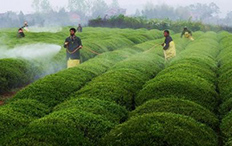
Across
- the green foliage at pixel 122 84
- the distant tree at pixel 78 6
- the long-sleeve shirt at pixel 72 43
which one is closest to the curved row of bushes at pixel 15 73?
the long-sleeve shirt at pixel 72 43

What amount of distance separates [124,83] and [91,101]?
245 cm

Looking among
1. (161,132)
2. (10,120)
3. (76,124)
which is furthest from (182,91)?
(10,120)

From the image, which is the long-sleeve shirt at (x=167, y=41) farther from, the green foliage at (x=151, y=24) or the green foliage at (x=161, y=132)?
the green foliage at (x=151, y=24)

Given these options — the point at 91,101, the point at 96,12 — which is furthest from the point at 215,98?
the point at 96,12

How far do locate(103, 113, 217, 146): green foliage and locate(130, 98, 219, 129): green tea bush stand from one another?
1.68 ft

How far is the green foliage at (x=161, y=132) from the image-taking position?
673cm

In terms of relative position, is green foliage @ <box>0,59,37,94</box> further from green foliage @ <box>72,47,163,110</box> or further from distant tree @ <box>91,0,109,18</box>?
distant tree @ <box>91,0,109,18</box>

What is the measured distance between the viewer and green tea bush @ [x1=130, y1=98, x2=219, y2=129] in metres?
8.24

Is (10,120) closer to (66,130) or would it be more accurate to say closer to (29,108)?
(29,108)


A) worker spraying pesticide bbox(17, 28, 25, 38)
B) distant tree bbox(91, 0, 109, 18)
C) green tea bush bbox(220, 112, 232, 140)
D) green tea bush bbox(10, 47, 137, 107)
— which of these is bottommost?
distant tree bbox(91, 0, 109, 18)

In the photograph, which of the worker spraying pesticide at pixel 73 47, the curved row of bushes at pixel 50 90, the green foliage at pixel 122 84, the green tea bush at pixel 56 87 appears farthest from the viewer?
the worker spraying pesticide at pixel 73 47

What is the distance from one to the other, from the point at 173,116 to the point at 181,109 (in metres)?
0.87

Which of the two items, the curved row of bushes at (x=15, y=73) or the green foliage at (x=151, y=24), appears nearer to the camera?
the curved row of bushes at (x=15, y=73)

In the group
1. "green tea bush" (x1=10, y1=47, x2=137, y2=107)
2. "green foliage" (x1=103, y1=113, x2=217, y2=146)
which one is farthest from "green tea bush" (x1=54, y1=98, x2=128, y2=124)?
"green foliage" (x1=103, y1=113, x2=217, y2=146)
